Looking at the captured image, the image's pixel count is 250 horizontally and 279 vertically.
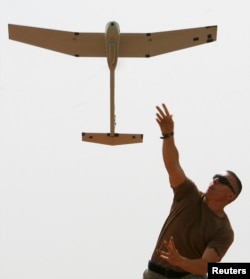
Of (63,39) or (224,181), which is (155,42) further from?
(224,181)

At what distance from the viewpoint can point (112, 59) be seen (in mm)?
12453

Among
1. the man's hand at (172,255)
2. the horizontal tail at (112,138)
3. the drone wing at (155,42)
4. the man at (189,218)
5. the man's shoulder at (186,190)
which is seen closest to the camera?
the man's hand at (172,255)

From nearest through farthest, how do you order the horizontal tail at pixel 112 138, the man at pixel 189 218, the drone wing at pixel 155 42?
1. the man at pixel 189 218
2. the horizontal tail at pixel 112 138
3. the drone wing at pixel 155 42

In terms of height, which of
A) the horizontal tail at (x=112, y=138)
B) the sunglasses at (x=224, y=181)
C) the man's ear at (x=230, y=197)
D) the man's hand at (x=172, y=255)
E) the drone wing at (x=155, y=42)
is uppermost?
the drone wing at (x=155, y=42)

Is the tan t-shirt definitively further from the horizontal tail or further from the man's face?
the horizontal tail

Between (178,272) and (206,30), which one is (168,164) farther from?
(206,30)

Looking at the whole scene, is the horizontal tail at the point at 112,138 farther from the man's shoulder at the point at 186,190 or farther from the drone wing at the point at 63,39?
the man's shoulder at the point at 186,190

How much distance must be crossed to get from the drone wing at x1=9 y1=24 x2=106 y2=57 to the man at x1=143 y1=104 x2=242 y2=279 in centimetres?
852

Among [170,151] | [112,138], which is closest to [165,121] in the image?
[170,151]

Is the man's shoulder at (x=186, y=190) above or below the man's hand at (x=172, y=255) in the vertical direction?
above

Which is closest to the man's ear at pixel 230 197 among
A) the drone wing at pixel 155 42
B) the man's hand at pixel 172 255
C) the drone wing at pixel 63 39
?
the man's hand at pixel 172 255

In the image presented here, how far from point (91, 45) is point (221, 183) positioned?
8.79m

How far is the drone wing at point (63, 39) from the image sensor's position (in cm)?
1334

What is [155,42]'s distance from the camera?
44.3 ft
